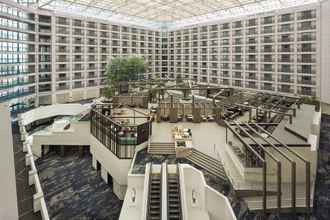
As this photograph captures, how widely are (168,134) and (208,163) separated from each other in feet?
19.2

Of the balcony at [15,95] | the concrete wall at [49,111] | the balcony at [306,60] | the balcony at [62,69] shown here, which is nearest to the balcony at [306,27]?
the balcony at [306,60]

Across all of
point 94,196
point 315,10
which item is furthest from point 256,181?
point 315,10

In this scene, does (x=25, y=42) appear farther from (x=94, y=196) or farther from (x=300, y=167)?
(x=300, y=167)

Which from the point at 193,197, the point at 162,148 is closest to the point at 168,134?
the point at 162,148

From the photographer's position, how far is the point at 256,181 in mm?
12391

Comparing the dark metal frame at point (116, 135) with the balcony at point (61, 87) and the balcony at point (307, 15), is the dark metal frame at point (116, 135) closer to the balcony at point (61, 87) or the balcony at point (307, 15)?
the balcony at point (61, 87)

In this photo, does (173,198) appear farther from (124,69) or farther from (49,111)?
(49,111)

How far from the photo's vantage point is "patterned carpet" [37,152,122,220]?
1623 cm

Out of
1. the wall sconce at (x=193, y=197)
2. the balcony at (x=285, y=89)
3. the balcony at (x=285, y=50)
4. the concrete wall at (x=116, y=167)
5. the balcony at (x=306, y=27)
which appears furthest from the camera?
the balcony at (x=285, y=89)

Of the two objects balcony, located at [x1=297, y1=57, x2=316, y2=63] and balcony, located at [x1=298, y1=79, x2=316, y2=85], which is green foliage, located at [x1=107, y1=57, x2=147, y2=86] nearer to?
balcony, located at [x1=297, y1=57, x2=316, y2=63]

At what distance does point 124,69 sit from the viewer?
4328 centimetres

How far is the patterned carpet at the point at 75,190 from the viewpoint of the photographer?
16234 mm

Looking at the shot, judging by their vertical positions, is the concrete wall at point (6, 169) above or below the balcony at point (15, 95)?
below

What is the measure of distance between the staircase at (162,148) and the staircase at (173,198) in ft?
13.0
